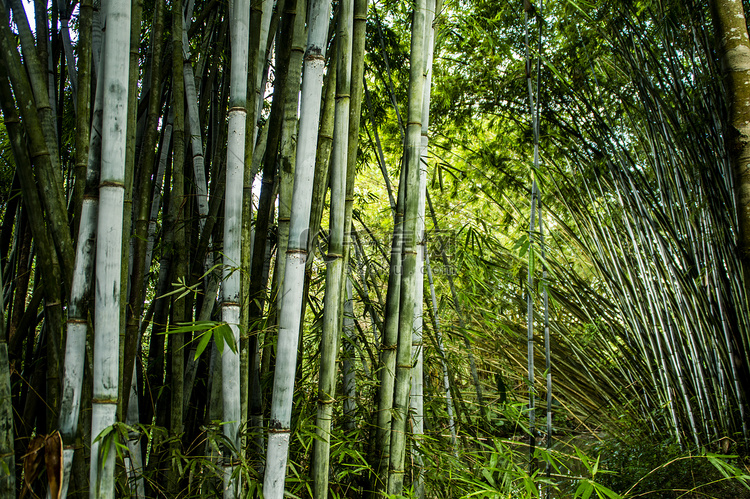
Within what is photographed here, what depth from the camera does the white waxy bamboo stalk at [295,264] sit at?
849 millimetres

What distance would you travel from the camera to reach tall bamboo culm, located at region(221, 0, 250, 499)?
0.89 meters

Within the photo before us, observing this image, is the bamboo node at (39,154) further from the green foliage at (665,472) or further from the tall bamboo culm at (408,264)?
the green foliage at (665,472)

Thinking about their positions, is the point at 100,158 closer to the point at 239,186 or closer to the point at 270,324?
the point at 239,186

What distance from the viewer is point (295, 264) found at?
88 centimetres

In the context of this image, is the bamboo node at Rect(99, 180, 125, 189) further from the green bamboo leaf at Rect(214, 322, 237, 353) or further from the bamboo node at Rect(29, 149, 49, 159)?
the green bamboo leaf at Rect(214, 322, 237, 353)

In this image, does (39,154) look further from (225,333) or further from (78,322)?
(225,333)

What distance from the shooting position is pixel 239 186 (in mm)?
915

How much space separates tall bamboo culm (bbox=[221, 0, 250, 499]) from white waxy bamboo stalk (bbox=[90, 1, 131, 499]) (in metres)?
0.18

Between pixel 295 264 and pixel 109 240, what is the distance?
1.00 ft

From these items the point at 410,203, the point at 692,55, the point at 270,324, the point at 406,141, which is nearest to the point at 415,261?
the point at 410,203

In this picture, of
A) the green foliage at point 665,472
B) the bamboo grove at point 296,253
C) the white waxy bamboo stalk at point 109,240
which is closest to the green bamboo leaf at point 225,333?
the bamboo grove at point 296,253

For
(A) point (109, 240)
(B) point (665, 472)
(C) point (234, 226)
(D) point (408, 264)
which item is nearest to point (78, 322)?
(A) point (109, 240)

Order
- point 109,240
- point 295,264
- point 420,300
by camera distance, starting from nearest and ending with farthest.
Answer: point 109,240, point 295,264, point 420,300

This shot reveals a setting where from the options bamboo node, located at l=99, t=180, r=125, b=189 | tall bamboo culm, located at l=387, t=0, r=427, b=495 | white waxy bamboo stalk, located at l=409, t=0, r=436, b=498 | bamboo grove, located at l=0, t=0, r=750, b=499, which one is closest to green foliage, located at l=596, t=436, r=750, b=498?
bamboo grove, located at l=0, t=0, r=750, b=499
